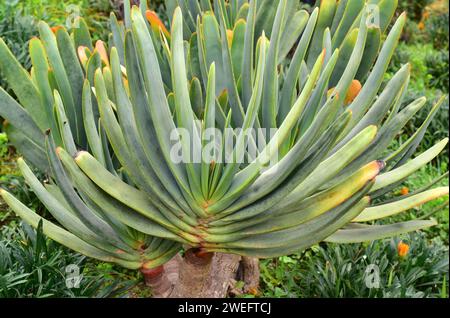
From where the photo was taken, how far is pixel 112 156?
2.54 metres

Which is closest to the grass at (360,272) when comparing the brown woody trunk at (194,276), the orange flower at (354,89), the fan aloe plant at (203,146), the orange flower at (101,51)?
the brown woody trunk at (194,276)

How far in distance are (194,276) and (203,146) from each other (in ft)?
2.50

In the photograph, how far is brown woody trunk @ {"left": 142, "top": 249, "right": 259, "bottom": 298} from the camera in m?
2.50

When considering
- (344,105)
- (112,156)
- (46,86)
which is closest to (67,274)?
(112,156)

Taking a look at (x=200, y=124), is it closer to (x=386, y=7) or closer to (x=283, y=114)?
(x=283, y=114)

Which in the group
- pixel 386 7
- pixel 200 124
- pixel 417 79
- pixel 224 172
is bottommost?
pixel 224 172

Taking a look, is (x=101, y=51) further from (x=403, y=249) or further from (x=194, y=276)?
(x=403, y=249)

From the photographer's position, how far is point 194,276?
2568mm

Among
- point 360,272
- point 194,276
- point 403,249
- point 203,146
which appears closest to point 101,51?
point 203,146

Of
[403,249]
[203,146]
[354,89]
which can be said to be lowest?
[403,249]

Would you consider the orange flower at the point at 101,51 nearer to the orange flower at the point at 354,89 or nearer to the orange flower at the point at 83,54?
the orange flower at the point at 83,54

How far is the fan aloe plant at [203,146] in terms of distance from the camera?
200cm

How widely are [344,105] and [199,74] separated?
66cm

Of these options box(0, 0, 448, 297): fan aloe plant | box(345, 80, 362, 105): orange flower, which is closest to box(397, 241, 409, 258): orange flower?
box(0, 0, 448, 297): fan aloe plant
